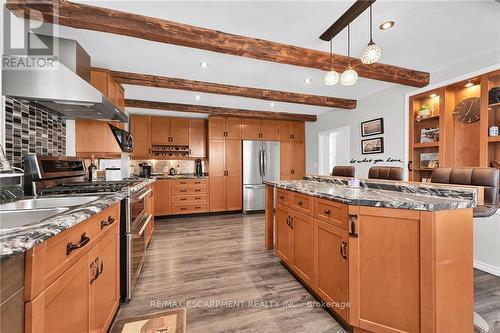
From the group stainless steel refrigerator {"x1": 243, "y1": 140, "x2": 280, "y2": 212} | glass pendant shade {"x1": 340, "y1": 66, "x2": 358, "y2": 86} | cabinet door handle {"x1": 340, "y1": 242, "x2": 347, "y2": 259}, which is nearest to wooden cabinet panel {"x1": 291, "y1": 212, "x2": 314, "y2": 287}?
cabinet door handle {"x1": 340, "y1": 242, "x2": 347, "y2": 259}

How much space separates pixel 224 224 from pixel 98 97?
3.12 metres

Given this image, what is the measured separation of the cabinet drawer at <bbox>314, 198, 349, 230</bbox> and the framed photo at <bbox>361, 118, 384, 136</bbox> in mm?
2893

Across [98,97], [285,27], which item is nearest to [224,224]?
[98,97]

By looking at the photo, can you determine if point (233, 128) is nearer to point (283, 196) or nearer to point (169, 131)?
A: point (169, 131)

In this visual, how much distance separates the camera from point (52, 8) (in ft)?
5.41

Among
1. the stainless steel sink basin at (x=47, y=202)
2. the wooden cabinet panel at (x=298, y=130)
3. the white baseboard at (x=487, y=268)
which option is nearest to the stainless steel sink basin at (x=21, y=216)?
the stainless steel sink basin at (x=47, y=202)

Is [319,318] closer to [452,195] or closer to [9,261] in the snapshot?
[452,195]

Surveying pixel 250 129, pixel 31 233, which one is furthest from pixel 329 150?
pixel 31 233

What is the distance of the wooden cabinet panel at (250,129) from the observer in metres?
5.40

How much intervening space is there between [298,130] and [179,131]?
10.0ft

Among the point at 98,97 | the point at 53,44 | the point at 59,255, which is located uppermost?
the point at 53,44

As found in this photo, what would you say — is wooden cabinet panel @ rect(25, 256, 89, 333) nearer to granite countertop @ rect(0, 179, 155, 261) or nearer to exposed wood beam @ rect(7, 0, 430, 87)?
granite countertop @ rect(0, 179, 155, 261)

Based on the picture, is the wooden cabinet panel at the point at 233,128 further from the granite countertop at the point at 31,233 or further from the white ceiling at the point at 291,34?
the granite countertop at the point at 31,233

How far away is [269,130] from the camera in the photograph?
5586 mm
